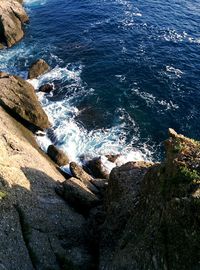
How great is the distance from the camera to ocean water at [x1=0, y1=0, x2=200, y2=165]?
58125 millimetres

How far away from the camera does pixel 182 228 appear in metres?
25.8

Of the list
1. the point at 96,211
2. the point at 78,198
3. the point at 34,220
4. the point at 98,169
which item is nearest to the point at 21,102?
the point at 98,169

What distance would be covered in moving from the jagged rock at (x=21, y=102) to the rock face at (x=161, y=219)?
2265cm

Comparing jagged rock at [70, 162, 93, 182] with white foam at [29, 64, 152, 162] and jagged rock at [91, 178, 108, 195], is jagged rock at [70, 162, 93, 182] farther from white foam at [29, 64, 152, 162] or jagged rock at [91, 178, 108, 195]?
white foam at [29, 64, 152, 162]

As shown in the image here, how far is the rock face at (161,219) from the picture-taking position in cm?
2556

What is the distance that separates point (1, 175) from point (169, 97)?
36473mm

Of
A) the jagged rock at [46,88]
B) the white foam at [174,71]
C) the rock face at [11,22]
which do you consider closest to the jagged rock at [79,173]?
the jagged rock at [46,88]

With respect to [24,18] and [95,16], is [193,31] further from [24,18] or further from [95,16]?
[24,18]

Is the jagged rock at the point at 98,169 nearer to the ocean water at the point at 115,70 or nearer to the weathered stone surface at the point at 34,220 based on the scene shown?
the ocean water at the point at 115,70

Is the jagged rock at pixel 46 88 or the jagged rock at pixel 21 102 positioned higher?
the jagged rock at pixel 21 102

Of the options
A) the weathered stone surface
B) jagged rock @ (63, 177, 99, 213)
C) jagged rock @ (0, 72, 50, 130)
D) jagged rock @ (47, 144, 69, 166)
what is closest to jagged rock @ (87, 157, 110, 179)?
jagged rock @ (47, 144, 69, 166)

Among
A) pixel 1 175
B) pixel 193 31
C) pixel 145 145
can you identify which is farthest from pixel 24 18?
pixel 1 175

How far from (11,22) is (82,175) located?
47132mm

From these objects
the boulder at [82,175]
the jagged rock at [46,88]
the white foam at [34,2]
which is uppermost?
the white foam at [34,2]
